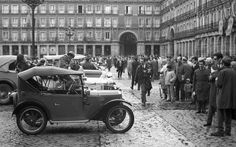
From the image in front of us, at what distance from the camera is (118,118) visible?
363 inches

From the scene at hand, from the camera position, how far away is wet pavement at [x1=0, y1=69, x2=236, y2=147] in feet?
26.3

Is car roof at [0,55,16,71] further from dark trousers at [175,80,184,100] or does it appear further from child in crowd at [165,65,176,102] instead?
dark trousers at [175,80,184,100]

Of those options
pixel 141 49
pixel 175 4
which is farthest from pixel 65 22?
pixel 175 4

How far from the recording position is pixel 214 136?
28.6ft

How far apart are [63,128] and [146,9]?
222 feet

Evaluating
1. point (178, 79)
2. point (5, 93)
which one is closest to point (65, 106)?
point (5, 93)

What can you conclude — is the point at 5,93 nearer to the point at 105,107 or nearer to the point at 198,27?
the point at 105,107

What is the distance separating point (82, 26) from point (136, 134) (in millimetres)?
66197

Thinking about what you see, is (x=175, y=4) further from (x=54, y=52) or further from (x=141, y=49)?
(x=54, y=52)

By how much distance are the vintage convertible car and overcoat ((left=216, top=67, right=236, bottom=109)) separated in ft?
7.23

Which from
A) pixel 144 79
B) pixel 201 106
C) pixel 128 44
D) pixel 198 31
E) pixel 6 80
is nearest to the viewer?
pixel 201 106

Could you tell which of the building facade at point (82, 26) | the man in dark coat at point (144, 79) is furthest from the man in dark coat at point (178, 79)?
the building facade at point (82, 26)

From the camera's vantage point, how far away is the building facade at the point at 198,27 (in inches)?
1527

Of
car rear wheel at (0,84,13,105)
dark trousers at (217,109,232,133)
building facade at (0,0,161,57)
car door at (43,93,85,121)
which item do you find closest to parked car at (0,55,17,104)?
car rear wheel at (0,84,13,105)
